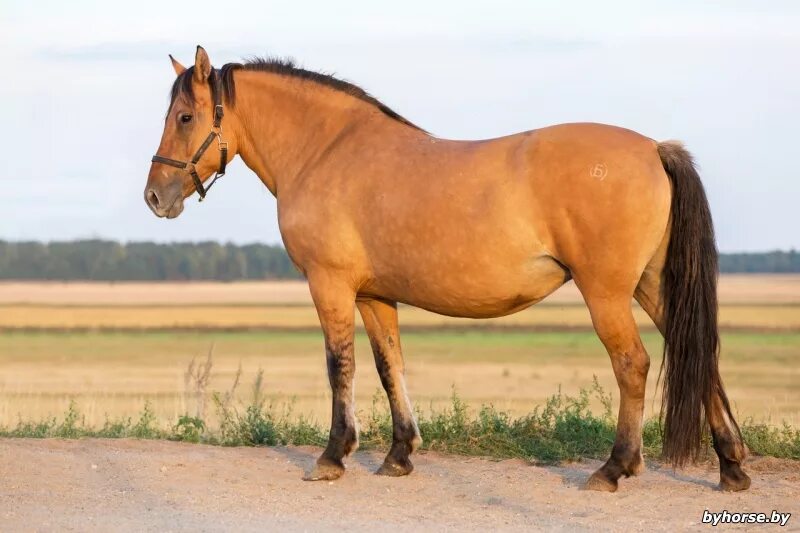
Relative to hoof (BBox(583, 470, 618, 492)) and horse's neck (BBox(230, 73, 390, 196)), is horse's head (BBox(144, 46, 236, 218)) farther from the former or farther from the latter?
hoof (BBox(583, 470, 618, 492))

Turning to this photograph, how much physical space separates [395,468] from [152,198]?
2509 mm

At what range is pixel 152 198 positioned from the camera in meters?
8.12

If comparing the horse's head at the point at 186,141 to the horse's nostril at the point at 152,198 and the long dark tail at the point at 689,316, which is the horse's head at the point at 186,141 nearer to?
the horse's nostril at the point at 152,198

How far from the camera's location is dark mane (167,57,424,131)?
816cm

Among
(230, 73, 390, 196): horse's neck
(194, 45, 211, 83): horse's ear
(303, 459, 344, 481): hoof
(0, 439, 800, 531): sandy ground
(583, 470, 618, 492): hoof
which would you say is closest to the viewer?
(0, 439, 800, 531): sandy ground

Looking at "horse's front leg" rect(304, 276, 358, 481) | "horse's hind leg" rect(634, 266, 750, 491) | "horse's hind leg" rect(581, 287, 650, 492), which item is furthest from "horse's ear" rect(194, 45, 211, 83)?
"horse's hind leg" rect(634, 266, 750, 491)

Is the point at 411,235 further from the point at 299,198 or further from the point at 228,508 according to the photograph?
the point at 228,508

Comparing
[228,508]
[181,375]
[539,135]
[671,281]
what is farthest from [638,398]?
[181,375]

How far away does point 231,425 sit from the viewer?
33.0 ft

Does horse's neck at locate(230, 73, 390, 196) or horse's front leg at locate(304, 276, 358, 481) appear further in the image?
horse's neck at locate(230, 73, 390, 196)

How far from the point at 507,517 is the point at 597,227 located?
5.84ft

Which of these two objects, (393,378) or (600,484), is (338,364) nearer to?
(393,378)

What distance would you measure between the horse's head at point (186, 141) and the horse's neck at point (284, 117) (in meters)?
0.25

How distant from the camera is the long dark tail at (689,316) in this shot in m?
7.11
